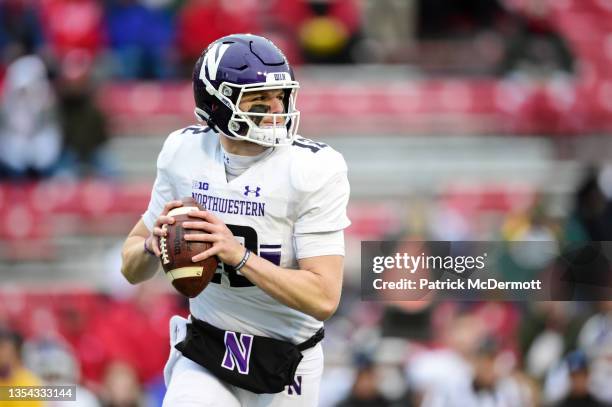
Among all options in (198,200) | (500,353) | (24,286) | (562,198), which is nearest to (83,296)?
(24,286)

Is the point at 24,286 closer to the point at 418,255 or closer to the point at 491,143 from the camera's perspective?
the point at 491,143

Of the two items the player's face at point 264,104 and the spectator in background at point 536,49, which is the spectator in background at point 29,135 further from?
the player's face at point 264,104

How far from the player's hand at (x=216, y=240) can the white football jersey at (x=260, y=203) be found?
184 mm

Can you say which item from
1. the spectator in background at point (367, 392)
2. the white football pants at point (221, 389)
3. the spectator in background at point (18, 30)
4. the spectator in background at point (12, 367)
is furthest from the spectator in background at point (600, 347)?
the spectator in background at point (18, 30)

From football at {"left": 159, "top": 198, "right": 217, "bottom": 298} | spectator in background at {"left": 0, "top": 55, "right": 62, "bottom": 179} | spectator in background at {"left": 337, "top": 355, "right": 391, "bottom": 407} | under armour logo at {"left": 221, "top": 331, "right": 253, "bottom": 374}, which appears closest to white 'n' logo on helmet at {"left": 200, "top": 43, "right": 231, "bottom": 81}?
football at {"left": 159, "top": 198, "right": 217, "bottom": 298}

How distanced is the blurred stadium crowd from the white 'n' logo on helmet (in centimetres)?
332

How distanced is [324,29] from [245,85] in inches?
301

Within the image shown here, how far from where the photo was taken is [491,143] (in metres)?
11.5

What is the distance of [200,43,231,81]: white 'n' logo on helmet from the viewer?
14.0ft

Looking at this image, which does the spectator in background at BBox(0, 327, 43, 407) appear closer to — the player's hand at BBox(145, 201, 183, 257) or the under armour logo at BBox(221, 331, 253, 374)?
the under armour logo at BBox(221, 331, 253, 374)

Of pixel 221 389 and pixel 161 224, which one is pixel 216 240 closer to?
pixel 161 224

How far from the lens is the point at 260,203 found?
13.8ft

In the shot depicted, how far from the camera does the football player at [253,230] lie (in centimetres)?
413

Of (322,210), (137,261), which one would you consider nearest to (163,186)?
(137,261)
